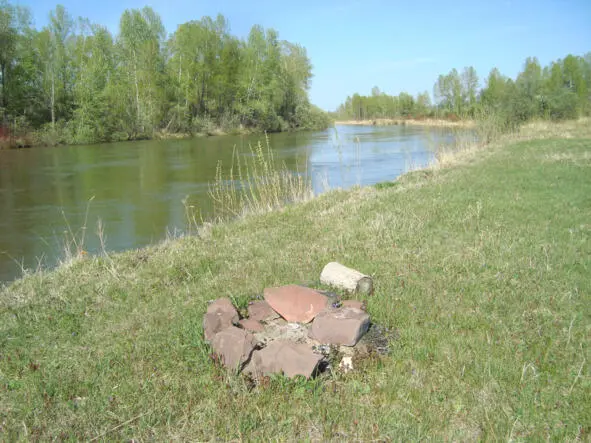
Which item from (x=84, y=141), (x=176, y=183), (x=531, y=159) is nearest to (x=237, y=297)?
(x=531, y=159)

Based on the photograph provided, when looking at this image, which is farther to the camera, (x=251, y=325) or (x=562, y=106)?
→ (x=562, y=106)

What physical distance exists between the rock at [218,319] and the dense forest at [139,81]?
32827 mm

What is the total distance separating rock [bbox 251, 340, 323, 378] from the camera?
10.1ft

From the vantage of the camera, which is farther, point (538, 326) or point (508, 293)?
point (508, 293)

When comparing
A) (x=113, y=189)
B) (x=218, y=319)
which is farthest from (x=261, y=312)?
(x=113, y=189)

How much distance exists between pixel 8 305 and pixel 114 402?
2537mm

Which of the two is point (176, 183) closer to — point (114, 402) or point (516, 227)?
point (516, 227)

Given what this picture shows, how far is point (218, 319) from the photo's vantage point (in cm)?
364

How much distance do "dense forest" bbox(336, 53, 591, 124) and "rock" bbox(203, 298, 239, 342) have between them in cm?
1914

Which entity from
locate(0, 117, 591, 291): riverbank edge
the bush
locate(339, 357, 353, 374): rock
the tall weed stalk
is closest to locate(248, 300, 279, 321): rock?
locate(339, 357, 353, 374): rock

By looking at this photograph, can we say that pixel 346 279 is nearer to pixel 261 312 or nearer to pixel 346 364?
pixel 261 312

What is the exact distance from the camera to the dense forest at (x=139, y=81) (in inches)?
1344

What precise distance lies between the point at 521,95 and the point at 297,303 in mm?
26067

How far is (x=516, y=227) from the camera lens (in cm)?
600
